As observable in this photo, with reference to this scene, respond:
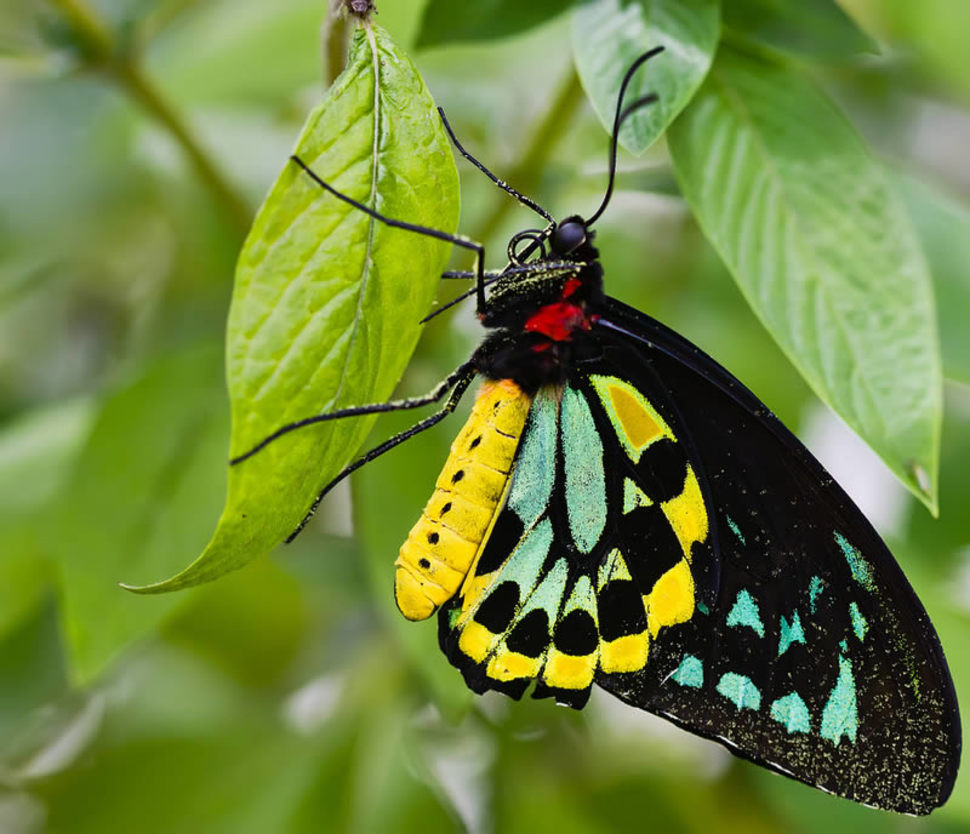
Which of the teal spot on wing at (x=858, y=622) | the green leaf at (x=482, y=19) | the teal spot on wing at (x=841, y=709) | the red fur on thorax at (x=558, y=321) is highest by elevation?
the green leaf at (x=482, y=19)

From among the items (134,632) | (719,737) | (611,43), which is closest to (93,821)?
(134,632)

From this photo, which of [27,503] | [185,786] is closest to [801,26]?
[27,503]

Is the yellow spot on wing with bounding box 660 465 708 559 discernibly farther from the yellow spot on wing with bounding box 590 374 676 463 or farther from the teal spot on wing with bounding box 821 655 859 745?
the teal spot on wing with bounding box 821 655 859 745

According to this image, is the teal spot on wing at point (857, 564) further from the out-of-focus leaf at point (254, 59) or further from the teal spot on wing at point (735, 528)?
the out-of-focus leaf at point (254, 59)

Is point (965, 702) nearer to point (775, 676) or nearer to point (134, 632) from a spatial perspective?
point (775, 676)

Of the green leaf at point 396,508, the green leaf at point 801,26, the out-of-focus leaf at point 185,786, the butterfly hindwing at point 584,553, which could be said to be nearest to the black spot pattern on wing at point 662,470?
the butterfly hindwing at point 584,553

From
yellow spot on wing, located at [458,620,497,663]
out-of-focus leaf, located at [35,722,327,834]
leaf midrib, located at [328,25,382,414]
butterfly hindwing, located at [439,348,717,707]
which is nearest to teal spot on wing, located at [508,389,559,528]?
butterfly hindwing, located at [439,348,717,707]
